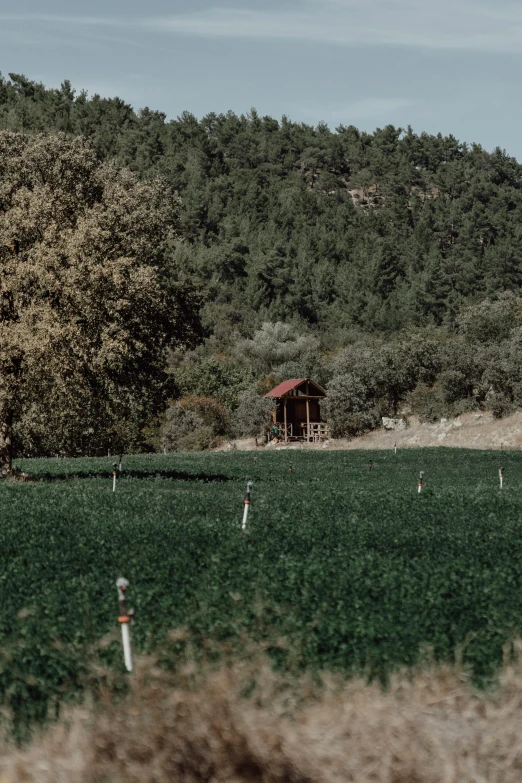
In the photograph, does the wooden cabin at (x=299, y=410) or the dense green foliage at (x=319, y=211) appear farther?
the dense green foliage at (x=319, y=211)

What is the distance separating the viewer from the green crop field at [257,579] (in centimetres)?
1050

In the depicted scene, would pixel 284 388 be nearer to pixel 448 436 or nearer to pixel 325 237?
pixel 448 436

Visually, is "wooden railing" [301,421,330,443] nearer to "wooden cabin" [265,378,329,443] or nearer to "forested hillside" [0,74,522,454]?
"wooden cabin" [265,378,329,443]

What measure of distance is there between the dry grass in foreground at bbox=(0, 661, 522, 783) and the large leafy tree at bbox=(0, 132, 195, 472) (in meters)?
22.7

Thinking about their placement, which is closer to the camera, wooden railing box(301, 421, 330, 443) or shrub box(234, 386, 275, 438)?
shrub box(234, 386, 275, 438)

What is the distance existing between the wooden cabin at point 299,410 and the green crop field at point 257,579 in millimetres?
54980

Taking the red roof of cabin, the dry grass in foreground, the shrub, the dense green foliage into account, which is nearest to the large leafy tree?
the dry grass in foreground

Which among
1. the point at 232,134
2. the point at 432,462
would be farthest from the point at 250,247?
the point at 432,462

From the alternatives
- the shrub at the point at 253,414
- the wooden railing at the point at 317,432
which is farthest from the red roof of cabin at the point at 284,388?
the wooden railing at the point at 317,432

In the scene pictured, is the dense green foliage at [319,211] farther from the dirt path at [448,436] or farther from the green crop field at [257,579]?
the green crop field at [257,579]

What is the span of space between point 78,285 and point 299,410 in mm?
58676

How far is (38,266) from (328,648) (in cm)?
2291

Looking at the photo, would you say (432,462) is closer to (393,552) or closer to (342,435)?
(342,435)

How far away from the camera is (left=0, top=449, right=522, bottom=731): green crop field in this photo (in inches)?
413
